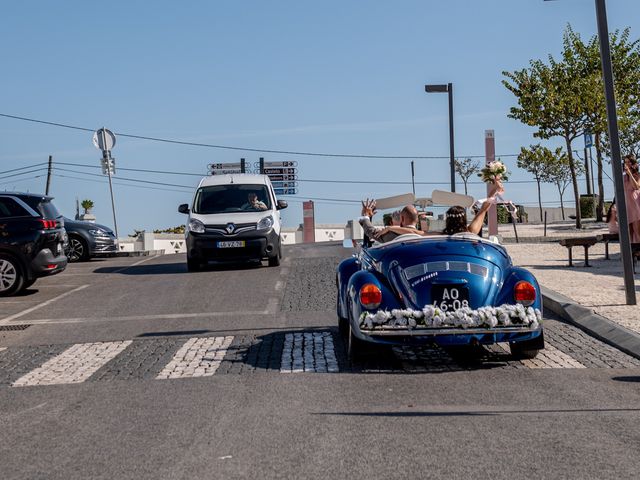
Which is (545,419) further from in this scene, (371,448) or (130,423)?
(130,423)

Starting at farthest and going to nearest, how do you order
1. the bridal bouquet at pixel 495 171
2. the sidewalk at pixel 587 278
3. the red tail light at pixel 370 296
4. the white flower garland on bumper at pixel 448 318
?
the sidewalk at pixel 587 278 < the bridal bouquet at pixel 495 171 < the red tail light at pixel 370 296 < the white flower garland on bumper at pixel 448 318

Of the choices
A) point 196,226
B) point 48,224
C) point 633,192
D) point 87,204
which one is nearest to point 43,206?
point 48,224

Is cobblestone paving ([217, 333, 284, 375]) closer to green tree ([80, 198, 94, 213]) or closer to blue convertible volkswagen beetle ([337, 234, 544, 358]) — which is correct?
blue convertible volkswagen beetle ([337, 234, 544, 358])

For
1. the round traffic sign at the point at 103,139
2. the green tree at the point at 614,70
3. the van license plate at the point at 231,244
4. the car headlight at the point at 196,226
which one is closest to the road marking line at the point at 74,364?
the van license plate at the point at 231,244

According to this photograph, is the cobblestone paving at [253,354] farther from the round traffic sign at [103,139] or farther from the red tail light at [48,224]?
the round traffic sign at [103,139]

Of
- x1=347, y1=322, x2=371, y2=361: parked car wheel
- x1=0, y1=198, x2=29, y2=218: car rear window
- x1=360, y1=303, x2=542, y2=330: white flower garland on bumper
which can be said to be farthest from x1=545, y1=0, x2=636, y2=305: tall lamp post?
x1=0, y1=198, x2=29, y2=218: car rear window

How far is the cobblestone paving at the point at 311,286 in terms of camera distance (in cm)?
1382

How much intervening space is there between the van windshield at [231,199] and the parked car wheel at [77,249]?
18.7 feet

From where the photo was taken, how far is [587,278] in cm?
1540

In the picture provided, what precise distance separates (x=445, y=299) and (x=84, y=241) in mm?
19043

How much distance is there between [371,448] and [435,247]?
Result: 3272 millimetres

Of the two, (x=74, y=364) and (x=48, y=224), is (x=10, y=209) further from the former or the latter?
(x=74, y=364)

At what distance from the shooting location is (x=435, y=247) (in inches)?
330

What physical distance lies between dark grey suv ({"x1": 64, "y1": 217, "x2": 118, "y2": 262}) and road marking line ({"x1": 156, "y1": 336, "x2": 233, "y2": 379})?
614 inches
